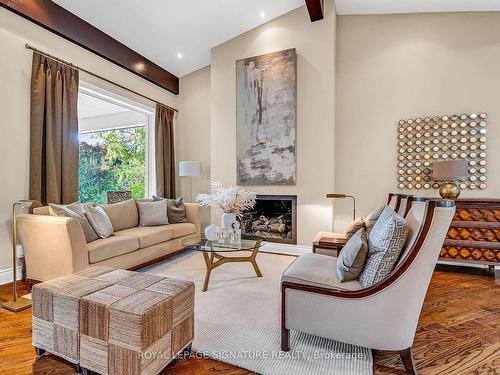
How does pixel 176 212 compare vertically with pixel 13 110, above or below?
below

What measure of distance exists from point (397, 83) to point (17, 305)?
5.21 m

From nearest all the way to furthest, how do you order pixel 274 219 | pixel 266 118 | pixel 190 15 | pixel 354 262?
pixel 354 262, pixel 190 15, pixel 266 118, pixel 274 219

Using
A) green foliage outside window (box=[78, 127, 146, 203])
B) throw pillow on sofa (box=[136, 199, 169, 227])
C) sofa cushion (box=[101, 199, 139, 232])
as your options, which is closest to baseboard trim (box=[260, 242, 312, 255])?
throw pillow on sofa (box=[136, 199, 169, 227])

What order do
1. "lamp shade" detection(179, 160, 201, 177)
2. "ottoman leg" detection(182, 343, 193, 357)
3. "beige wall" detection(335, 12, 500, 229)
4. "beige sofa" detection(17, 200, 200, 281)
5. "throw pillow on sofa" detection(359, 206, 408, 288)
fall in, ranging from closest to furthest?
"throw pillow on sofa" detection(359, 206, 408, 288) → "ottoman leg" detection(182, 343, 193, 357) → "beige sofa" detection(17, 200, 200, 281) → "beige wall" detection(335, 12, 500, 229) → "lamp shade" detection(179, 160, 201, 177)

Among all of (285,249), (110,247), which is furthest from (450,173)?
(110,247)

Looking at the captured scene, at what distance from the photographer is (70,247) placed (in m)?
2.53

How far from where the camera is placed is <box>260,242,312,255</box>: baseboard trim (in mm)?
4260

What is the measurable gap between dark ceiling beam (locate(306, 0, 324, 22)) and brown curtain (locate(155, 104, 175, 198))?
9.84ft

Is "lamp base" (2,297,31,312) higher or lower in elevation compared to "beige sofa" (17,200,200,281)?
lower

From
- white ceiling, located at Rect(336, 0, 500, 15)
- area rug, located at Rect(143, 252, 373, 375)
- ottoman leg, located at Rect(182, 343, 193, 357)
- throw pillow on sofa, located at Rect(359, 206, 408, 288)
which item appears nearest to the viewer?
throw pillow on sofa, located at Rect(359, 206, 408, 288)

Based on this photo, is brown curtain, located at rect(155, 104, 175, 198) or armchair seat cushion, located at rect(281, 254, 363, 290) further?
brown curtain, located at rect(155, 104, 175, 198)

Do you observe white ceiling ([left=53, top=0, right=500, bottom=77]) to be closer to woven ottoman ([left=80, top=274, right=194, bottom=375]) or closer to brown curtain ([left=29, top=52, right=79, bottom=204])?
brown curtain ([left=29, top=52, right=79, bottom=204])

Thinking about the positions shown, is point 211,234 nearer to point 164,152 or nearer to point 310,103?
point 310,103

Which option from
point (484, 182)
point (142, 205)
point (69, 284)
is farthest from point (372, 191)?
point (69, 284)
